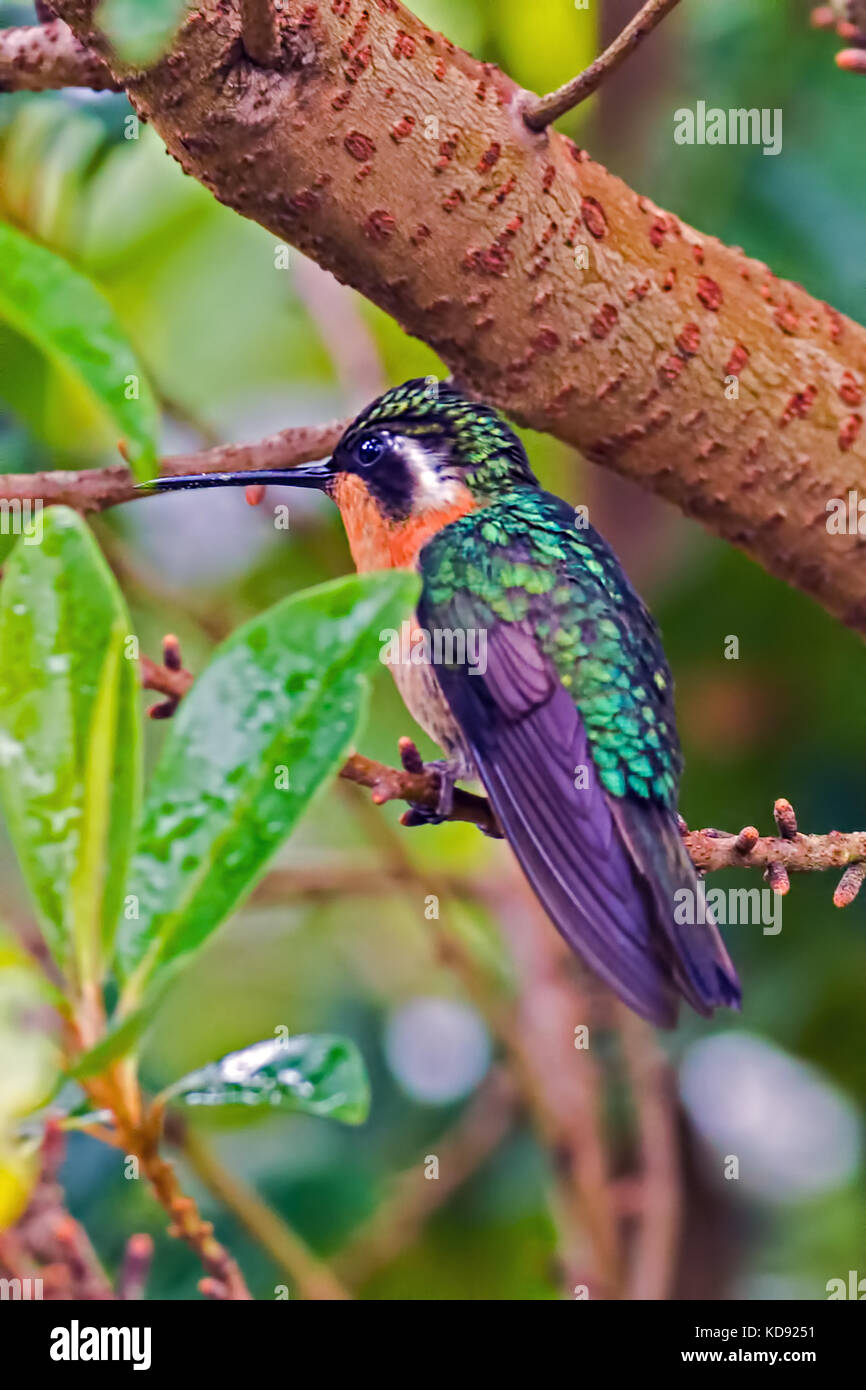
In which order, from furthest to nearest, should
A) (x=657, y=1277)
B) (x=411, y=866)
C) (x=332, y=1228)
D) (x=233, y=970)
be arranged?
1. (x=233, y=970)
2. (x=332, y=1228)
3. (x=411, y=866)
4. (x=657, y=1277)

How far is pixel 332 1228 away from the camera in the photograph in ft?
5.41

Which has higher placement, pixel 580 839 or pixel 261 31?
pixel 261 31

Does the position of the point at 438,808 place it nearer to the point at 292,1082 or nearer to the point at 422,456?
the point at 292,1082

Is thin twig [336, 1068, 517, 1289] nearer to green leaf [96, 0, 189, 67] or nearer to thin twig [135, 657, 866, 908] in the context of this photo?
thin twig [135, 657, 866, 908]

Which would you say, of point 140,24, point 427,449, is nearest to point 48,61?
point 140,24

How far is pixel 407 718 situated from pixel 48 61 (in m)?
0.82

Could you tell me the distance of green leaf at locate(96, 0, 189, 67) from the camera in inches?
35.2

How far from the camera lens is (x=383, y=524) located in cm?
131

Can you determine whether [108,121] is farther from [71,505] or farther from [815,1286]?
[815,1286]

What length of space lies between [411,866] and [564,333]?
0.62 meters

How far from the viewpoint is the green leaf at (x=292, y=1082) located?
2.36ft

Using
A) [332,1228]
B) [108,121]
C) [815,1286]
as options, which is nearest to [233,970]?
[332,1228]

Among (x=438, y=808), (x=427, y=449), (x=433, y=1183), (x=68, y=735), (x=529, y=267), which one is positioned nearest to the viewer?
(x=68, y=735)

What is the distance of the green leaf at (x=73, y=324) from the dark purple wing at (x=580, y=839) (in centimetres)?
44
